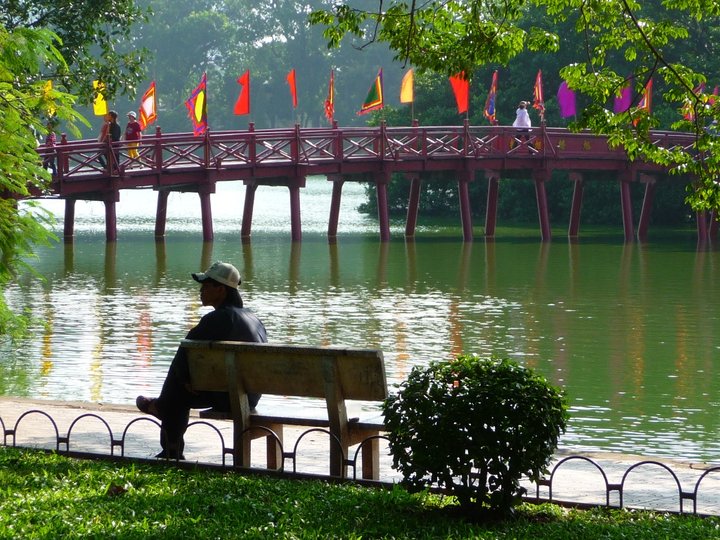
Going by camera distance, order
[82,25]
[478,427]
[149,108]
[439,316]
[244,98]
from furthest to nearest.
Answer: [244,98]
[149,108]
[82,25]
[439,316]
[478,427]

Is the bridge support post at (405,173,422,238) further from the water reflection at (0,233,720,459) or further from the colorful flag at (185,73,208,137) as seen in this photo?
the colorful flag at (185,73,208,137)

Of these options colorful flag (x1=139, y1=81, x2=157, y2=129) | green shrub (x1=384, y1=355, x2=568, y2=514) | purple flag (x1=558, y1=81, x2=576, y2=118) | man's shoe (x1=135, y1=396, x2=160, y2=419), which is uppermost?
purple flag (x1=558, y1=81, x2=576, y2=118)

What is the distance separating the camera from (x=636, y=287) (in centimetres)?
2809

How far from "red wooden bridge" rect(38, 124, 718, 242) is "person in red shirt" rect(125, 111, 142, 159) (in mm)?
163

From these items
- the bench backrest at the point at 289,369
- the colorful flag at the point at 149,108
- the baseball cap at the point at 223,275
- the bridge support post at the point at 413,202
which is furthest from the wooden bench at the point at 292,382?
the bridge support post at the point at 413,202

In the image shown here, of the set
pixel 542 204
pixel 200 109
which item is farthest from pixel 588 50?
pixel 542 204

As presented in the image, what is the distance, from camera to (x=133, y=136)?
3678 cm

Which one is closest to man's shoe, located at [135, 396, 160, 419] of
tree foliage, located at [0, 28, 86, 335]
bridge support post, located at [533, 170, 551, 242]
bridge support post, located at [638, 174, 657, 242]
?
tree foliage, located at [0, 28, 86, 335]

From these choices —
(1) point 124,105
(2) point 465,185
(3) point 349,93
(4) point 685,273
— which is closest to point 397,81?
(3) point 349,93

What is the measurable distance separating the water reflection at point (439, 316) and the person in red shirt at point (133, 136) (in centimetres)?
260

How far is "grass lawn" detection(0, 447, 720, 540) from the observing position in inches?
264

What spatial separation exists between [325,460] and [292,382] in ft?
3.91

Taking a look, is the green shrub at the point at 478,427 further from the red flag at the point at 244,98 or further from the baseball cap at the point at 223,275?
the red flag at the point at 244,98

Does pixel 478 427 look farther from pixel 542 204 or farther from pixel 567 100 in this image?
pixel 567 100
